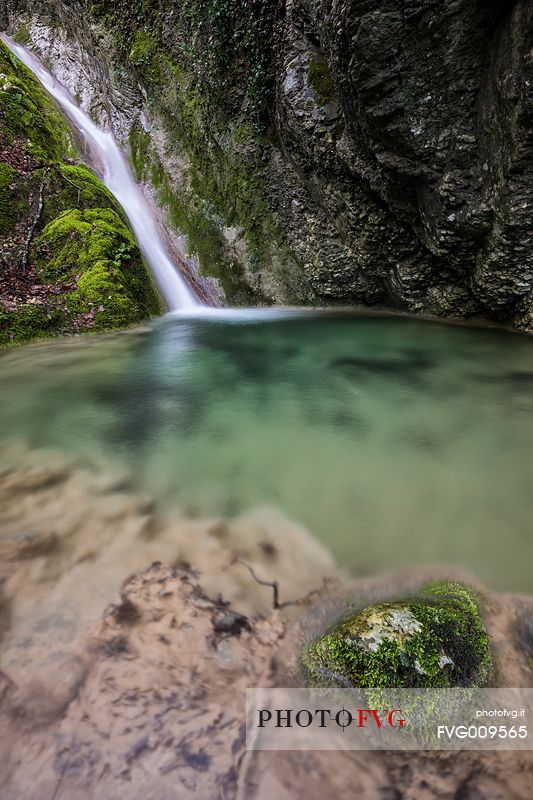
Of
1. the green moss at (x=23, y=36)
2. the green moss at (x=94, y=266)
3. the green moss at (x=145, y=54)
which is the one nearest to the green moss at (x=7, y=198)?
the green moss at (x=94, y=266)

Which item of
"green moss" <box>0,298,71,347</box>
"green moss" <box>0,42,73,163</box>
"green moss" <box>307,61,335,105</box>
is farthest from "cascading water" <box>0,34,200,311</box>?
"green moss" <box>307,61,335,105</box>

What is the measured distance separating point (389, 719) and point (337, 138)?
27.8ft

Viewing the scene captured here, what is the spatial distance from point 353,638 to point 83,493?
1991 mm

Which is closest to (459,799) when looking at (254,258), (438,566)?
(438,566)

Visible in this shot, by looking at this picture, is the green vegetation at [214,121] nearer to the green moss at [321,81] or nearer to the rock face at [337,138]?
the rock face at [337,138]

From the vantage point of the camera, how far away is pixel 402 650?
156 centimetres

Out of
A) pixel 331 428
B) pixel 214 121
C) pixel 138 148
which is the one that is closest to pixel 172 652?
pixel 331 428

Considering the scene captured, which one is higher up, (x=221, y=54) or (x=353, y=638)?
(x=221, y=54)

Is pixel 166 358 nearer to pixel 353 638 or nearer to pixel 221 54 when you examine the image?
pixel 353 638

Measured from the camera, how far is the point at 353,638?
1.65 m

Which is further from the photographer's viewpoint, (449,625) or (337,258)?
(337,258)

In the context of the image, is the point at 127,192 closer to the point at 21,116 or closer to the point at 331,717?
the point at 21,116

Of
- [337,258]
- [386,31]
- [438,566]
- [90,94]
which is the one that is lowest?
[438,566]

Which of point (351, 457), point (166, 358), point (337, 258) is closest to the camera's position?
point (351, 457)
